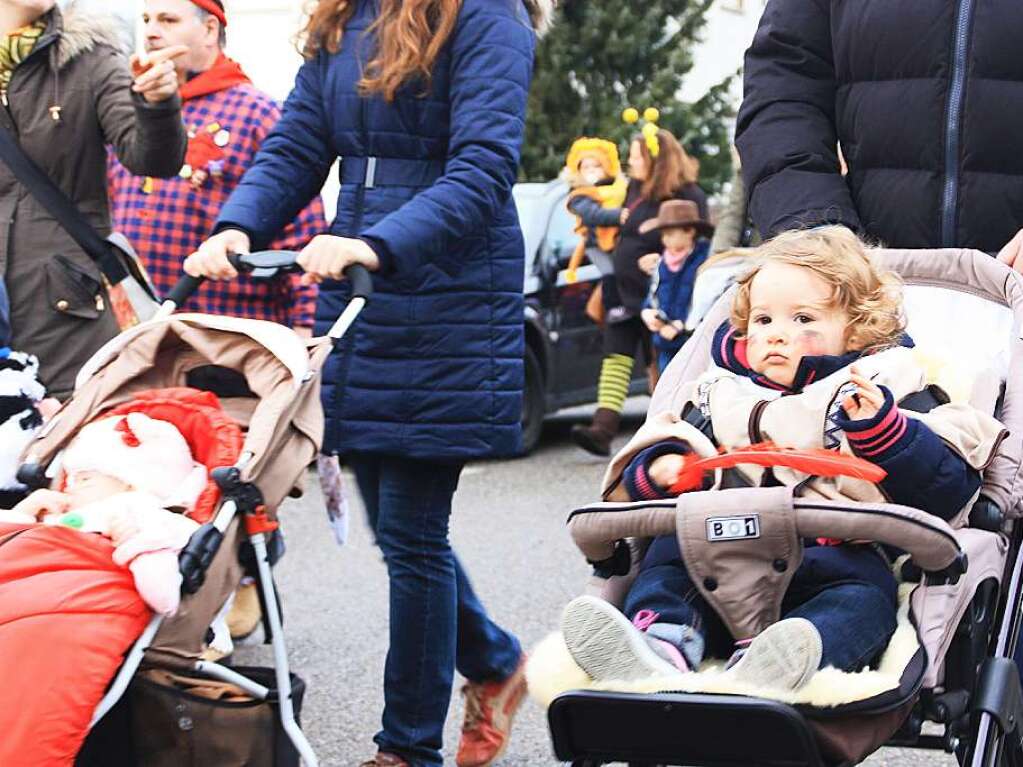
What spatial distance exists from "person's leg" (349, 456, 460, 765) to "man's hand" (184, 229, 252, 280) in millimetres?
621

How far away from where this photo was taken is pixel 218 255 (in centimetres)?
422

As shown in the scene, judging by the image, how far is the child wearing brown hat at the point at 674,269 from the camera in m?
9.64

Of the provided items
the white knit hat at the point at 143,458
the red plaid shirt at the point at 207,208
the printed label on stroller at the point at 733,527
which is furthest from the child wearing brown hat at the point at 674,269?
the printed label on stroller at the point at 733,527

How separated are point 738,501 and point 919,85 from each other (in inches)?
53.3

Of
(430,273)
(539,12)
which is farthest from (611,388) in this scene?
(430,273)

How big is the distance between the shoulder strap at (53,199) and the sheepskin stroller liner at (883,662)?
2.31 metres

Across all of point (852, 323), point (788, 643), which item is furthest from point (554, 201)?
point (788, 643)

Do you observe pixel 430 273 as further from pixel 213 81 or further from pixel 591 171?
pixel 591 171

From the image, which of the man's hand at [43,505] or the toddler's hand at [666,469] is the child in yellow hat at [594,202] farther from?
the toddler's hand at [666,469]

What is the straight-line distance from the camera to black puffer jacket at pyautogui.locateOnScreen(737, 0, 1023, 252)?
3848 millimetres

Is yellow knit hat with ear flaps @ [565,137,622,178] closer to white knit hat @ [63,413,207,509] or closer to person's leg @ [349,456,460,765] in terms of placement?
person's leg @ [349,456,460,765]

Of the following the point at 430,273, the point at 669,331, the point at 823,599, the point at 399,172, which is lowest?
the point at 669,331

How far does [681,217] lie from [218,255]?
19.4ft

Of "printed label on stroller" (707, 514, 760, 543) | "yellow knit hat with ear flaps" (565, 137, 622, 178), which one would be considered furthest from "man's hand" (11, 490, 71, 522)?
"yellow knit hat with ear flaps" (565, 137, 622, 178)
